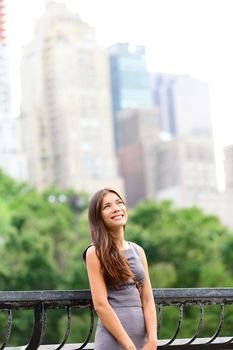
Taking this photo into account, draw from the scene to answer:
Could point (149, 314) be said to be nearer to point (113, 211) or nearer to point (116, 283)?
point (116, 283)

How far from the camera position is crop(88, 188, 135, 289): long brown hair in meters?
3.66

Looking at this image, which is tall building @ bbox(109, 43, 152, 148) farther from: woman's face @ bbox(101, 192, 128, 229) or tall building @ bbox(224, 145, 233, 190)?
woman's face @ bbox(101, 192, 128, 229)

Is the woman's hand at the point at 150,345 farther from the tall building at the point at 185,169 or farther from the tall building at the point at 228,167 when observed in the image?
the tall building at the point at 228,167

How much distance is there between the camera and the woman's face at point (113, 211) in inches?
149

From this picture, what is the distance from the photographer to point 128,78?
5044 inches

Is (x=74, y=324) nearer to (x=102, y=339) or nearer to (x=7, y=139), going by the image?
(x=102, y=339)

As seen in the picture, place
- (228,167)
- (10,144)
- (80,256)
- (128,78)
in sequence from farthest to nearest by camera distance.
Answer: (128,78), (228,167), (10,144), (80,256)

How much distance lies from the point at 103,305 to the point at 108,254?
0.73 feet

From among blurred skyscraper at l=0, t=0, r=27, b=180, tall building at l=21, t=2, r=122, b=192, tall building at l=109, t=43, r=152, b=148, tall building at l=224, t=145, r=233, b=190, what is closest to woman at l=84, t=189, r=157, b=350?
blurred skyscraper at l=0, t=0, r=27, b=180

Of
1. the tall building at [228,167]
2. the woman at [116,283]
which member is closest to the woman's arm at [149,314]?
the woman at [116,283]

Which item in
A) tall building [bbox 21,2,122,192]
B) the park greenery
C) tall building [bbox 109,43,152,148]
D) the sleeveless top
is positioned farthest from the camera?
tall building [bbox 109,43,152,148]

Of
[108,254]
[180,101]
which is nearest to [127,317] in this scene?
[108,254]

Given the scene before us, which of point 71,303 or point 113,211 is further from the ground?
point 113,211


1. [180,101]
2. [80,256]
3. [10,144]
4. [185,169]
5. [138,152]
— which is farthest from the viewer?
[180,101]
